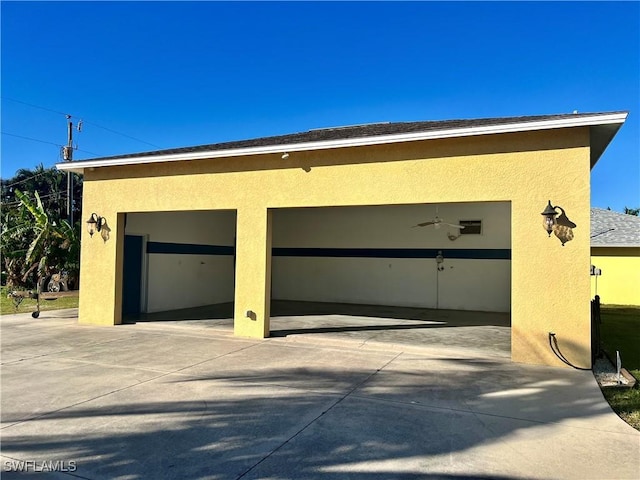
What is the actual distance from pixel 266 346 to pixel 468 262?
8.65m

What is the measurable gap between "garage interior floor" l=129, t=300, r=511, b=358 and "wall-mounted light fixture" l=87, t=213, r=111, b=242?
2.26m

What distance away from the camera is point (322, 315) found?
1288 centimetres

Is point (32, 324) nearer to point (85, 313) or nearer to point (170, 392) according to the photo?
point (85, 313)

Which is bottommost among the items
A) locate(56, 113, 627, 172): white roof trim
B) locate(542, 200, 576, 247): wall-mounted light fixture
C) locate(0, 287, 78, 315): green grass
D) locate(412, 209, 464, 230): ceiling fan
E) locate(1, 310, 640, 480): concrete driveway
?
locate(1, 310, 640, 480): concrete driveway

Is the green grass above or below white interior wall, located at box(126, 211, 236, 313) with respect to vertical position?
below

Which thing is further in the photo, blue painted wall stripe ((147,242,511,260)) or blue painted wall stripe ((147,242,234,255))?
blue painted wall stripe ((147,242,511,260))

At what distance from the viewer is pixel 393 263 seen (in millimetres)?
15555

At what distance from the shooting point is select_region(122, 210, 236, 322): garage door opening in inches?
478

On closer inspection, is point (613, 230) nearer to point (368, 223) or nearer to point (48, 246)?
point (368, 223)

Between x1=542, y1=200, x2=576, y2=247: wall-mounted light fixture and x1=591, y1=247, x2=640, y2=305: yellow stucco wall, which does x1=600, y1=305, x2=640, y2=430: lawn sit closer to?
x1=591, y1=247, x2=640, y2=305: yellow stucco wall

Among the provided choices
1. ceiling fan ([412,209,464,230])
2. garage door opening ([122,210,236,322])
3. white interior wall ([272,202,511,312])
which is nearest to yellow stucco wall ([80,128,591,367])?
garage door opening ([122,210,236,322])

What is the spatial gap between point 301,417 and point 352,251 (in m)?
11.8

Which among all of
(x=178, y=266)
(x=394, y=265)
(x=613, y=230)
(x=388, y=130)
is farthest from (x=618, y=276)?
(x=178, y=266)

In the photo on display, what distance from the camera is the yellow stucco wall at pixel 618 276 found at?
1736cm
